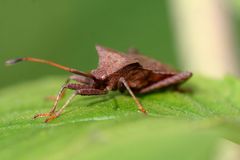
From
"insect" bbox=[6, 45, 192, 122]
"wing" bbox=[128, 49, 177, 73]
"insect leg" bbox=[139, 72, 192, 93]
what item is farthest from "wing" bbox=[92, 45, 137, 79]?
"insect leg" bbox=[139, 72, 192, 93]

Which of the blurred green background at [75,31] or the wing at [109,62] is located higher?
the wing at [109,62]

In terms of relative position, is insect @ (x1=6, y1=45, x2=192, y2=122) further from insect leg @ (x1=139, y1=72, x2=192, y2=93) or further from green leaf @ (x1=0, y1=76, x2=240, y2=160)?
green leaf @ (x1=0, y1=76, x2=240, y2=160)

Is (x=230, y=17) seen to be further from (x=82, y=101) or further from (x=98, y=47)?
(x=82, y=101)

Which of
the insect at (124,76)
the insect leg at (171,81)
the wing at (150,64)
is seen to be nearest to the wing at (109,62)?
the insect at (124,76)

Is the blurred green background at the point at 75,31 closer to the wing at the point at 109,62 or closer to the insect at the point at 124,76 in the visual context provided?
the insect at the point at 124,76

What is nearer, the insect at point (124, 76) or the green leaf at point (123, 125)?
the green leaf at point (123, 125)

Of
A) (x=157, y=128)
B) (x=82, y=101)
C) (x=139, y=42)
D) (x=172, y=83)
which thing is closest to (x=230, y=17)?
(x=172, y=83)
